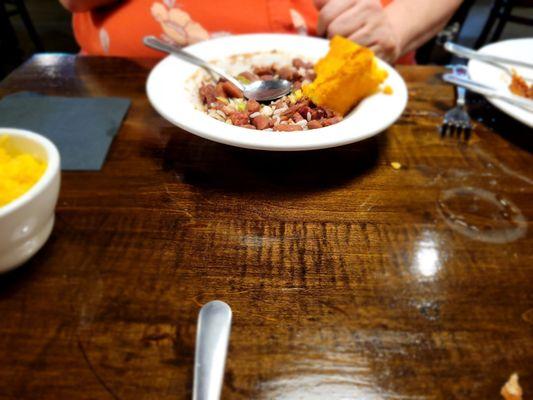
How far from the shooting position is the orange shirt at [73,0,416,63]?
1.21 m

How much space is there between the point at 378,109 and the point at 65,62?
0.89 metres

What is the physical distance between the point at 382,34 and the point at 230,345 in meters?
0.99

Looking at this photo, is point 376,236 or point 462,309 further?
point 376,236

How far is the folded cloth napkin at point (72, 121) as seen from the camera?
31.6 inches

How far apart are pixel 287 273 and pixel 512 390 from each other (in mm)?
315

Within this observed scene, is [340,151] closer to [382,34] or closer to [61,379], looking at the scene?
[382,34]

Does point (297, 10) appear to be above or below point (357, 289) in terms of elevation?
above

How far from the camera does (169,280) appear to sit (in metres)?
0.59

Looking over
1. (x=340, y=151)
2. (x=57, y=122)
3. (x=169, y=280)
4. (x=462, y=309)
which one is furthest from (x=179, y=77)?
(x=462, y=309)

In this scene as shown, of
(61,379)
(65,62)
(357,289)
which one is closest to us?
(61,379)

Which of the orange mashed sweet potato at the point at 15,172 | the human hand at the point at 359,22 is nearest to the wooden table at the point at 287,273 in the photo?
the orange mashed sweet potato at the point at 15,172

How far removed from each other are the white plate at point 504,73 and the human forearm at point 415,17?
23 cm

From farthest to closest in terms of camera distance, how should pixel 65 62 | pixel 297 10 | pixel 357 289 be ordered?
1. pixel 297 10
2. pixel 65 62
3. pixel 357 289

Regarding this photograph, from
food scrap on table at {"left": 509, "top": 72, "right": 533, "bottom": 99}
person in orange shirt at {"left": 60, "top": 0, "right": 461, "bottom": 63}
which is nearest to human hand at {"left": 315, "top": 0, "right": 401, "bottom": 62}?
person in orange shirt at {"left": 60, "top": 0, "right": 461, "bottom": 63}
